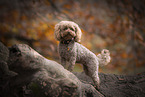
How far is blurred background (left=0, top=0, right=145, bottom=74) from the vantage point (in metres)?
3.12

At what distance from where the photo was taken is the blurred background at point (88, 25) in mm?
3115

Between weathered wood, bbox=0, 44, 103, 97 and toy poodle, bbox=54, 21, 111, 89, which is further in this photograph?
toy poodle, bbox=54, 21, 111, 89

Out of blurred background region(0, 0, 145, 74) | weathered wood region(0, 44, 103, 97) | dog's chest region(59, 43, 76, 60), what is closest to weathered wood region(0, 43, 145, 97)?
weathered wood region(0, 44, 103, 97)

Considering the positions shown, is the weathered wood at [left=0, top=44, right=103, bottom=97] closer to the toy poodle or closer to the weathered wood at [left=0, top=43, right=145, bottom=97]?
the weathered wood at [left=0, top=43, right=145, bottom=97]

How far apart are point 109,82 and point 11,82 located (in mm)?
1571

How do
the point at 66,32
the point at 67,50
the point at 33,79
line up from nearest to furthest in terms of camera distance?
the point at 33,79
the point at 66,32
the point at 67,50

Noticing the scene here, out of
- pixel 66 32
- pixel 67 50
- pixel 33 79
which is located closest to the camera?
pixel 33 79

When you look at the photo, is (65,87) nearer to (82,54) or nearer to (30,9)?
(82,54)

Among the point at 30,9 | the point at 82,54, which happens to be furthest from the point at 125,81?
the point at 30,9

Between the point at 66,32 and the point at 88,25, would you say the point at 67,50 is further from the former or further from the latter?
the point at 88,25

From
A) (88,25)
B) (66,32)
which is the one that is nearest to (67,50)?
(66,32)

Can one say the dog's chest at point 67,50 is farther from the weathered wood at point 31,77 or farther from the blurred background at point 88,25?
the blurred background at point 88,25

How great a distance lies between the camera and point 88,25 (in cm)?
476

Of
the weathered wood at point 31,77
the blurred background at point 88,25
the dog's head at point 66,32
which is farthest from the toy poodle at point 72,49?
the blurred background at point 88,25
